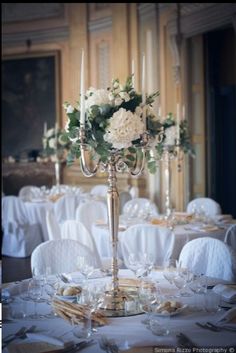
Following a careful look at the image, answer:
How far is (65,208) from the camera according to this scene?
637 cm

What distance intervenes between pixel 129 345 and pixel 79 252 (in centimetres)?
127

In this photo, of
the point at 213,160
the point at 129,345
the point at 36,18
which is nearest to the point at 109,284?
the point at 129,345

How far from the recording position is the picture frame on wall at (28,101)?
9008 millimetres

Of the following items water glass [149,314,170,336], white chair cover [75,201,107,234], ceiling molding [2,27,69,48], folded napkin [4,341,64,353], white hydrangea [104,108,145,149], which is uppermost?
ceiling molding [2,27,69,48]

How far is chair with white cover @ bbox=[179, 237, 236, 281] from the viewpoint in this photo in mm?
2861

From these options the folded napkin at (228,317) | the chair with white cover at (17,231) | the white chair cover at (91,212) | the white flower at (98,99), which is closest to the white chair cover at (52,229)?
the white chair cover at (91,212)

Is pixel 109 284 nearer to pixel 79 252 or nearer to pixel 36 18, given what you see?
pixel 79 252

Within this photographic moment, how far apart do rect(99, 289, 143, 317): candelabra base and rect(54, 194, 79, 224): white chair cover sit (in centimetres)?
409

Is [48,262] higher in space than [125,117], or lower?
lower

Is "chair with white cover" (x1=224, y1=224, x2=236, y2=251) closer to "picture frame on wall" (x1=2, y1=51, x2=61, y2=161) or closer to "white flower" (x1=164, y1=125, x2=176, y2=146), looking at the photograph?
"white flower" (x1=164, y1=125, x2=176, y2=146)

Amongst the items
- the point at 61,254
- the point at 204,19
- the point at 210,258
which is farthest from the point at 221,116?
the point at 61,254

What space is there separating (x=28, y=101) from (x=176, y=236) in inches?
234

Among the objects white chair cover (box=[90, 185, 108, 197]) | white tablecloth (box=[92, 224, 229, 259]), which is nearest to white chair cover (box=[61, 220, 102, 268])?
white tablecloth (box=[92, 224, 229, 259])

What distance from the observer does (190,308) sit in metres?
2.10
